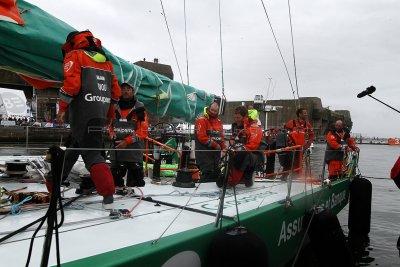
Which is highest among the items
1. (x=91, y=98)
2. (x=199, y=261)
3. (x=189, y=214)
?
(x=91, y=98)

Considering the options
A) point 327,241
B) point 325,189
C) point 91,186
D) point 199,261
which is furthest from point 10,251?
point 325,189

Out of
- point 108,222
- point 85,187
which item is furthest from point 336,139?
point 108,222

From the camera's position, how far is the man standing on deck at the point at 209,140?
16.0 ft

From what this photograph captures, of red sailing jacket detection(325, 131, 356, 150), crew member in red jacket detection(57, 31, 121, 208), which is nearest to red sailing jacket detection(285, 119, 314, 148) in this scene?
red sailing jacket detection(325, 131, 356, 150)

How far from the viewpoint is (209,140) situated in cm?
487

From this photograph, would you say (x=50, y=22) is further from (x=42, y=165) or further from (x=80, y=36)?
Answer: (x=42, y=165)

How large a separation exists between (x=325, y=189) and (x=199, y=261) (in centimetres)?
336

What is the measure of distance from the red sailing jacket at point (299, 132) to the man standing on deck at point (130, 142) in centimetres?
357

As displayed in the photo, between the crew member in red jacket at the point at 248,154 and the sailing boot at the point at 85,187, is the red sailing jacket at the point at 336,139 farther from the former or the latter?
the sailing boot at the point at 85,187

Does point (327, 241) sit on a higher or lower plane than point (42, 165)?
lower

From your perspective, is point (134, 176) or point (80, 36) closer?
point (80, 36)

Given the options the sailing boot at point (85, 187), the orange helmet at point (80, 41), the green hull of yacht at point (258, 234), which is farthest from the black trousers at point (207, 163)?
the orange helmet at point (80, 41)

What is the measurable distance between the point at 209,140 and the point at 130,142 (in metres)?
1.19

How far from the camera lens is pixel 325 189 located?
5359mm
